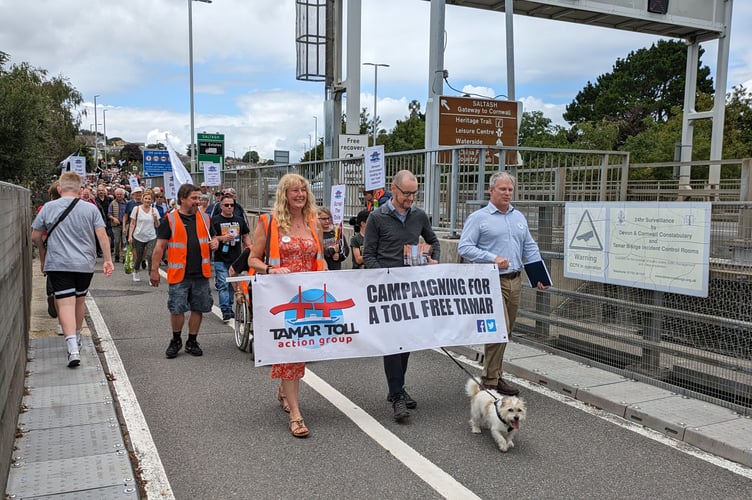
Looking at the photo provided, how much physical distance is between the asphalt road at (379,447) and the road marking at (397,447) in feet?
0.04

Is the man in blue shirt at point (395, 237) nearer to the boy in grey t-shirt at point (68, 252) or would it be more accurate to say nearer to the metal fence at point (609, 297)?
the metal fence at point (609, 297)

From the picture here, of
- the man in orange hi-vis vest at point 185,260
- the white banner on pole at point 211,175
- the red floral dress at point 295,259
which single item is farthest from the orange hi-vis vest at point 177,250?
the white banner on pole at point 211,175

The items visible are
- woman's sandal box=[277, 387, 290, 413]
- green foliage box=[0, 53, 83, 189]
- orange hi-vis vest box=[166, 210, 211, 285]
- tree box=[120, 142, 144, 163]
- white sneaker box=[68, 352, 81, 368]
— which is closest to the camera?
woman's sandal box=[277, 387, 290, 413]

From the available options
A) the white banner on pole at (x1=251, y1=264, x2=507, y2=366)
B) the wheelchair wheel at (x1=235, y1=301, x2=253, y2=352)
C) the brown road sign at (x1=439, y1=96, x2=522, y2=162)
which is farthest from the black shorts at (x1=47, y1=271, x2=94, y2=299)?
the brown road sign at (x1=439, y1=96, x2=522, y2=162)

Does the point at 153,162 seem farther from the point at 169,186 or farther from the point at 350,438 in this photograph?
the point at 350,438

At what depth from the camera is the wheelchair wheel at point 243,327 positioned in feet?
25.4

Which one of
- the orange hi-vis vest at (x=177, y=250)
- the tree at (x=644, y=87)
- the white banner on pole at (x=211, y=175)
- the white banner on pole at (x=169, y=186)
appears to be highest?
the tree at (x=644, y=87)

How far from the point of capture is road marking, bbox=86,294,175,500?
420 centimetres

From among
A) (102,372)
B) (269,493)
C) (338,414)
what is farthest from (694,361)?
(102,372)

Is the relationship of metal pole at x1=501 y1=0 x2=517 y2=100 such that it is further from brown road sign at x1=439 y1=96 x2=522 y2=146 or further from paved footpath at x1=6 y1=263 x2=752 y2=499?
paved footpath at x1=6 y1=263 x2=752 y2=499

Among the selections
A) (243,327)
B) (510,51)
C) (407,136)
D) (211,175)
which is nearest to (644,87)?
(407,136)

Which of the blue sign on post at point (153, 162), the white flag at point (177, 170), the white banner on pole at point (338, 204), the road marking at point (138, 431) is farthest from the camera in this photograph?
the blue sign on post at point (153, 162)

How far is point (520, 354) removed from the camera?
7559 millimetres

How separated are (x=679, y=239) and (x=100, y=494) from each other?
5146 mm
